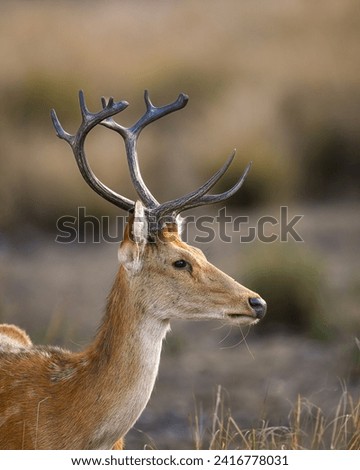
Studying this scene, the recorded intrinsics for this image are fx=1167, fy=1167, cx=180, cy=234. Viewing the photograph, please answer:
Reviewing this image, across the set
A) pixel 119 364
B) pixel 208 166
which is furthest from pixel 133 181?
pixel 208 166

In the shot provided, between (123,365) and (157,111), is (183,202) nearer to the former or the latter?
(157,111)

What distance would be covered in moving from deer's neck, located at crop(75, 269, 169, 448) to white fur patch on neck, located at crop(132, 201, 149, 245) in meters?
0.29

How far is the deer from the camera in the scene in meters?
7.26

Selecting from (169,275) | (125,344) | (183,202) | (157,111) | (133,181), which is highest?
(157,111)

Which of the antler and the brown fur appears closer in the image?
the brown fur

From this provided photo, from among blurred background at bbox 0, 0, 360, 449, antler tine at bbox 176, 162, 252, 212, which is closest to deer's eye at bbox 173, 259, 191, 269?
antler tine at bbox 176, 162, 252, 212

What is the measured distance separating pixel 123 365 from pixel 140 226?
0.89 metres

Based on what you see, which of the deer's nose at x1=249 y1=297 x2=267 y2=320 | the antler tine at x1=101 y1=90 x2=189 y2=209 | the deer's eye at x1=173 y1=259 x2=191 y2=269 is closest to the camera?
the deer's nose at x1=249 y1=297 x2=267 y2=320

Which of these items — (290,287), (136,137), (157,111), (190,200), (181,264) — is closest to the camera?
(181,264)

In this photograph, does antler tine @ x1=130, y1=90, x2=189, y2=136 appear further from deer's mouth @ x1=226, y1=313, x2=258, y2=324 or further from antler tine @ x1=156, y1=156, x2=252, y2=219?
deer's mouth @ x1=226, y1=313, x2=258, y2=324

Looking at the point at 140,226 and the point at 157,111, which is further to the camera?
the point at 157,111

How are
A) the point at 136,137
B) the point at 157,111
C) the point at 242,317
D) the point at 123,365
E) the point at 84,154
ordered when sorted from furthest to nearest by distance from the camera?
the point at 157,111
the point at 136,137
the point at 84,154
the point at 242,317
the point at 123,365

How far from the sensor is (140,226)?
7449mm

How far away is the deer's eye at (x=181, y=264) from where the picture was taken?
7500mm
